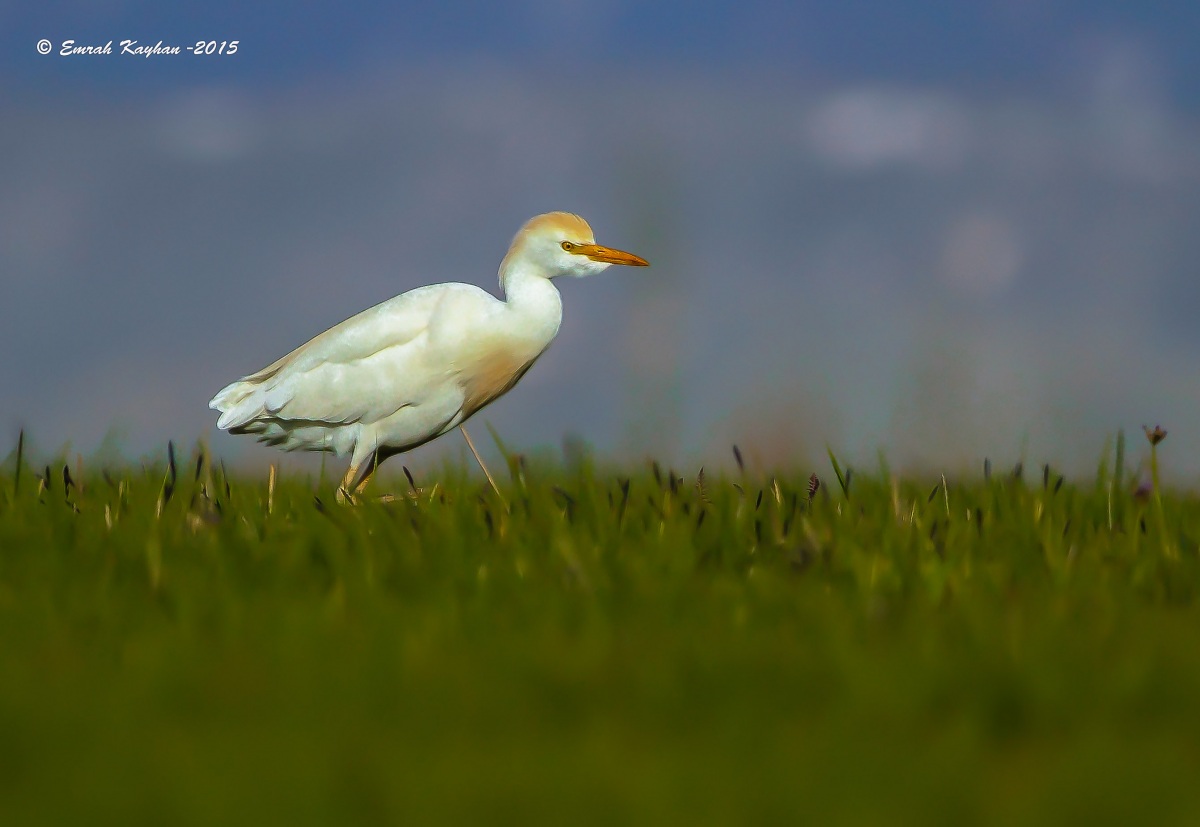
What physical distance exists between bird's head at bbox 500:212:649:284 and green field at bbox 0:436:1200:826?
7.15 feet

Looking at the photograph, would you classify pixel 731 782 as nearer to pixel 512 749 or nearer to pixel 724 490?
pixel 512 749

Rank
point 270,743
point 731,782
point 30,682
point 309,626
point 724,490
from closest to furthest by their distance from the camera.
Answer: point 731,782 → point 270,743 → point 30,682 → point 309,626 → point 724,490

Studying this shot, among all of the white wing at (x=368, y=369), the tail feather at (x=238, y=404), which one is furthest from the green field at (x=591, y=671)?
the tail feather at (x=238, y=404)

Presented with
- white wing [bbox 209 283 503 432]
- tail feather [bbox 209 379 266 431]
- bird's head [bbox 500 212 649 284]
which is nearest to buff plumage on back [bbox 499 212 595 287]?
bird's head [bbox 500 212 649 284]

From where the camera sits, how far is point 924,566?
305cm

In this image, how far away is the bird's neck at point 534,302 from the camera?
5734 millimetres

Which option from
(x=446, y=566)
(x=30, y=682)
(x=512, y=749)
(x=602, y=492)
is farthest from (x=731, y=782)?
(x=602, y=492)

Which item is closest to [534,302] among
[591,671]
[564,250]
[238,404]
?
[564,250]

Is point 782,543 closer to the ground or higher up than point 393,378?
closer to the ground

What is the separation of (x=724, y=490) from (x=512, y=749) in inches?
86.6

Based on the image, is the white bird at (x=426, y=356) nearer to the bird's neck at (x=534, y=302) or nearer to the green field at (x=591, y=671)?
the bird's neck at (x=534, y=302)

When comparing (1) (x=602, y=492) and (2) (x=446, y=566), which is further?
(1) (x=602, y=492)

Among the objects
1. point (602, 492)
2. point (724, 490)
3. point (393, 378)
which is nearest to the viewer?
point (724, 490)

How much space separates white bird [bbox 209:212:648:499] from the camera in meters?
5.59
